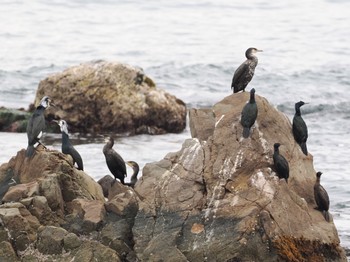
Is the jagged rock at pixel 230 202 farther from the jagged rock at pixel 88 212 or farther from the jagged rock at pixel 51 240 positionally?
the jagged rock at pixel 51 240

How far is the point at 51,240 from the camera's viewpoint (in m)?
14.7

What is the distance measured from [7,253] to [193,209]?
253 centimetres

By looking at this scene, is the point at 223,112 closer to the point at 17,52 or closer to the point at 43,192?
the point at 43,192

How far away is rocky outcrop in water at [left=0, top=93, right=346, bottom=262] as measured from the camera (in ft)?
48.1

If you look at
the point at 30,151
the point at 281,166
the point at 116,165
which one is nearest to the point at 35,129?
the point at 30,151

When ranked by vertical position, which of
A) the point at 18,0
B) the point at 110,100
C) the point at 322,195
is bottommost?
the point at 18,0

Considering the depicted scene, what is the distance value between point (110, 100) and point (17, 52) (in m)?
12.2

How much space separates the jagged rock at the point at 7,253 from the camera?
14.6 meters

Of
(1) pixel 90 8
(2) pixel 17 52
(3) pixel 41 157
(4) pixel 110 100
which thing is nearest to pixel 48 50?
(2) pixel 17 52

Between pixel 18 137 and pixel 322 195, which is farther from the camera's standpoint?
pixel 18 137

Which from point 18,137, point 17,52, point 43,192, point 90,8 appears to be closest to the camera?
point 43,192

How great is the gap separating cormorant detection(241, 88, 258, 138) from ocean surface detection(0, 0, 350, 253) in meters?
3.29

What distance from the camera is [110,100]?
25750 mm

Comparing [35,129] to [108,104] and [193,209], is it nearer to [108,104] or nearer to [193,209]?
[193,209]
